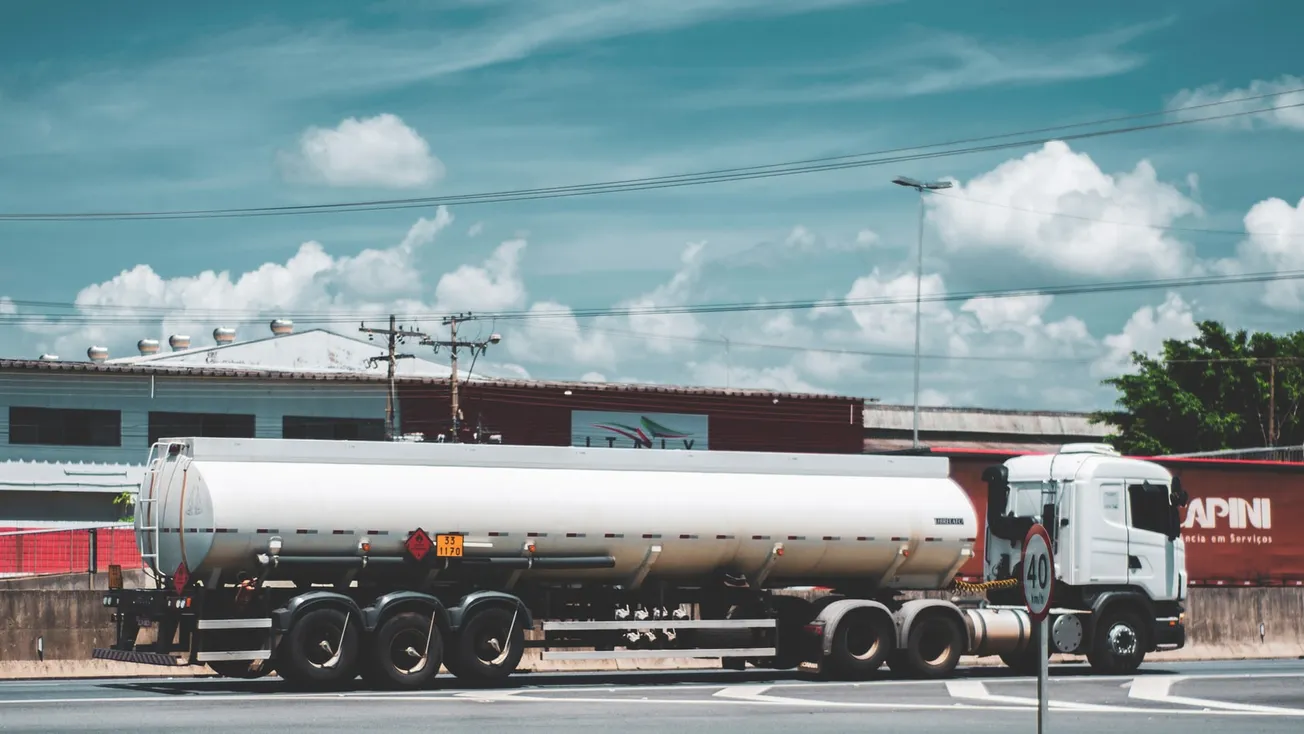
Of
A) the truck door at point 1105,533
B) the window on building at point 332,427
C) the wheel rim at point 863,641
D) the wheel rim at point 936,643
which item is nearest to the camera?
the wheel rim at point 863,641

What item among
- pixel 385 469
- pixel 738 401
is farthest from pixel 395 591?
pixel 738 401

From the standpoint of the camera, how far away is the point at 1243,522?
31797mm

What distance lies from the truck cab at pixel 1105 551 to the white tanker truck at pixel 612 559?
1.3 inches

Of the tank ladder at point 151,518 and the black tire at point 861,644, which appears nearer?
the tank ladder at point 151,518

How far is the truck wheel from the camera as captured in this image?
1992 centimetres

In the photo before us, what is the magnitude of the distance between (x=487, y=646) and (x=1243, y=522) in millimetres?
17603

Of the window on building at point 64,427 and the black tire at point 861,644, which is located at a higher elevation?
the window on building at point 64,427

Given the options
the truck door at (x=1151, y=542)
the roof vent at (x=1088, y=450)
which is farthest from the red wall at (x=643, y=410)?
the truck door at (x=1151, y=542)

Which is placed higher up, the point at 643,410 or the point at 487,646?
the point at 643,410

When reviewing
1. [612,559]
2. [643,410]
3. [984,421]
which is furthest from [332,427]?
[984,421]

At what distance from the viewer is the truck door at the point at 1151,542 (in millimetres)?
23922

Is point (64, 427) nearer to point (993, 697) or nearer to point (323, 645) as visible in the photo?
point (323, 645)

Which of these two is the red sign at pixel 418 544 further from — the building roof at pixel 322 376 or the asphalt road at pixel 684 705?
the building roof at pixel 322 376

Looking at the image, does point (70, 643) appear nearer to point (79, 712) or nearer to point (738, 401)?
point (79, 712)
